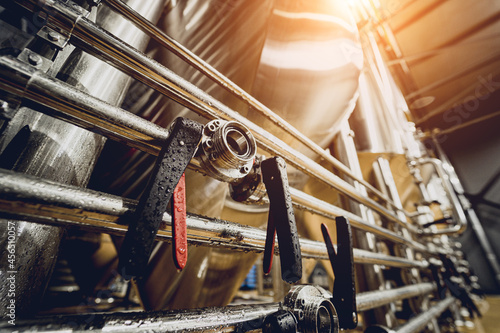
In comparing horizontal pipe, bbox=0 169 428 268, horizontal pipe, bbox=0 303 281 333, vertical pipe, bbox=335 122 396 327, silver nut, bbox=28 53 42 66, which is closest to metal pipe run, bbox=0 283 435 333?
horizontal pipe, bbox=0 303 281 333

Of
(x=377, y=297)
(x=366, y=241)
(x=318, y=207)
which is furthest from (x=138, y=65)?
(x=366, y=241)

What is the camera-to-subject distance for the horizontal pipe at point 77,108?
272 mm

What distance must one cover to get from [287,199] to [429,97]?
6165 millimetres

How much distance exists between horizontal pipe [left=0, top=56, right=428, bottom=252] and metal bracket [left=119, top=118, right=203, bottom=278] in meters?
0.10

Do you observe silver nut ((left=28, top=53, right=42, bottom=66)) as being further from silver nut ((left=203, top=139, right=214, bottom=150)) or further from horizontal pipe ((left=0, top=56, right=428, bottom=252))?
silver nut ((left=203, top=139, right=214, bottom=150))

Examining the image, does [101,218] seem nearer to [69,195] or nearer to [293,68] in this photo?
[69,195]

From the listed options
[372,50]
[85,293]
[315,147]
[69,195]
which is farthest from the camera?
[372,50]

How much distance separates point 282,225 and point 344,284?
0.77ft

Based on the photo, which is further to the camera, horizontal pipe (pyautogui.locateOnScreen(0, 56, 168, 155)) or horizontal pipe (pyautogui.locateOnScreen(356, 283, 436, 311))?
horizontal pipe (pyautogui.locateOnScreen(356, 283, 436, 311))

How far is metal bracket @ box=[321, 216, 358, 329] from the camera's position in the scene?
0.44m

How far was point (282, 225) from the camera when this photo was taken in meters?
0.35

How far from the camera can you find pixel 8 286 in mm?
293

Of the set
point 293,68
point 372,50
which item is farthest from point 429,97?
point 293,68

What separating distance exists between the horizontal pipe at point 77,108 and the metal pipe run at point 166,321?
24 centimetres
